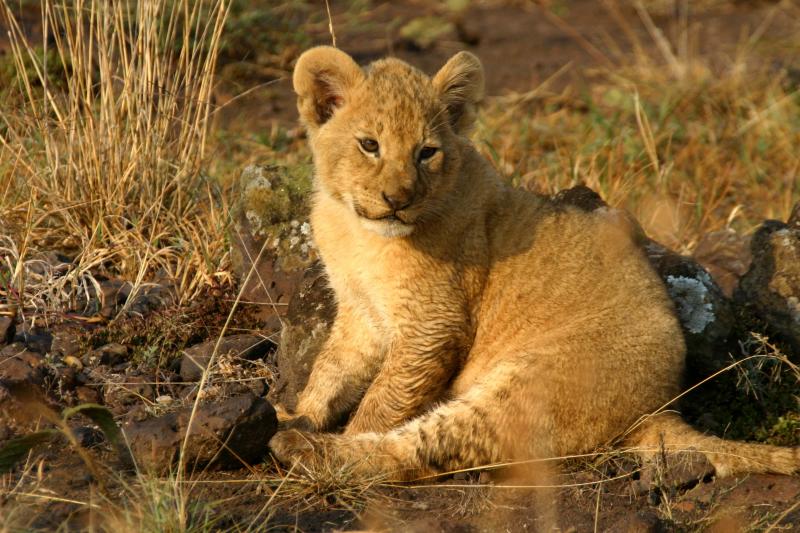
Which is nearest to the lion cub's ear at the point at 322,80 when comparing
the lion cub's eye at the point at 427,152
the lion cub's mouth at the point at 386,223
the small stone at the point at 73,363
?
the lion cub's eye at the point at 427,152

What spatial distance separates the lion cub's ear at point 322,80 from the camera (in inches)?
204

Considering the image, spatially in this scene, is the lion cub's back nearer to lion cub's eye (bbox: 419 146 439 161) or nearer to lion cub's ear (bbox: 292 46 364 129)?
lion cub's eye (bbox: 419 146 439 161)

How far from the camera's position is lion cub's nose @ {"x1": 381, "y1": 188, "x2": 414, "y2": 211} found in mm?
4859

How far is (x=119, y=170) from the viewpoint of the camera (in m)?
6.89

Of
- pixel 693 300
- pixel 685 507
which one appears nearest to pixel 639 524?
pixel 685 507

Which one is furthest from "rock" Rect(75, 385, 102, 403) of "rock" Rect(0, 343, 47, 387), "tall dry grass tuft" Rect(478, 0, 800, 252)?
"tall dry grass tuft" Rect(478, 0, 800, 252)

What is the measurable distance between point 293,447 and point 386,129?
1.62 m

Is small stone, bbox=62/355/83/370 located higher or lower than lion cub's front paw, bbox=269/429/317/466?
lower

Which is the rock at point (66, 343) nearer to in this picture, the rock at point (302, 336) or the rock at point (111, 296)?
the rock at point (111, 296)

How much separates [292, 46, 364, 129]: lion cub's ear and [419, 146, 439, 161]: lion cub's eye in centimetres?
Answer: 51

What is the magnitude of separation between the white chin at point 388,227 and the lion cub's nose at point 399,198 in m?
0.11

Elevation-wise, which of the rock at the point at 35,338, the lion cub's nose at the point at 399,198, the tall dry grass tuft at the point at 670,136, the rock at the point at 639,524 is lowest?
the tall dry grass tuft at the point at 670,136

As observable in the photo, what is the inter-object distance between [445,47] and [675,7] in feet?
13.9

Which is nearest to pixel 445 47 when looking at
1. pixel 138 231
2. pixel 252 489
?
pixel 138 231
